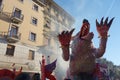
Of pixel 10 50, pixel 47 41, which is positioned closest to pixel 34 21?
pixel 47 41

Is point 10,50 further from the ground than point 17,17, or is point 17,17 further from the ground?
point 17,17

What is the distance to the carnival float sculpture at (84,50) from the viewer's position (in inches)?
106

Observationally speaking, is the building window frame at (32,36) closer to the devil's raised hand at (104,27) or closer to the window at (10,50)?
the window at (10,50)

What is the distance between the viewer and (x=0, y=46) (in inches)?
661

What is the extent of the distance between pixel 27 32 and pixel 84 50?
60.3 feet

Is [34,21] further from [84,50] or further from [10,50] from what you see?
[84,50]

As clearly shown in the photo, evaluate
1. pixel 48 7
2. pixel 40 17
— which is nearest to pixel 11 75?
pixel 40 17

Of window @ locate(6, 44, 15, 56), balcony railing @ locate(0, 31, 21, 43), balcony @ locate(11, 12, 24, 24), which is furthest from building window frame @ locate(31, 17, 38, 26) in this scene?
window @ locate(6, 44, 15, 56)

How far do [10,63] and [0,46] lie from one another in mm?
2195

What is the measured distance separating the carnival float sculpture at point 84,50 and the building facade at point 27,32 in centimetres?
1518

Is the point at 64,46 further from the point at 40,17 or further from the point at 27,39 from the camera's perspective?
the point at 40,17

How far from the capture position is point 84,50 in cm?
286

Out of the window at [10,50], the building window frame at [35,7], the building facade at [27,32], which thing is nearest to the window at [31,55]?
the building facade at [27,32]

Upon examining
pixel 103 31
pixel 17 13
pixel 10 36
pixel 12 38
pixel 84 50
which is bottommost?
pixel 84 50
